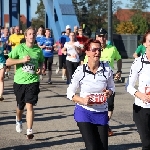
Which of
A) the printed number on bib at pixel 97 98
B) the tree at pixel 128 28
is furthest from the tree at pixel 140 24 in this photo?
the printed number on bib at pixel 97 98

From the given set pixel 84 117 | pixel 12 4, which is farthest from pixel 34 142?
pixel 12 4

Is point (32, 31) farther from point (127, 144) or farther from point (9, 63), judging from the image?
point (127, 144)

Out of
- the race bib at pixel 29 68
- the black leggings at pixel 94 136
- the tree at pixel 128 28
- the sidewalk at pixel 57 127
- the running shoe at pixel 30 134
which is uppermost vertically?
the tree at pixel 128 28

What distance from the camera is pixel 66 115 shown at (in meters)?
11.3

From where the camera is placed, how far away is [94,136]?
5.84 metres

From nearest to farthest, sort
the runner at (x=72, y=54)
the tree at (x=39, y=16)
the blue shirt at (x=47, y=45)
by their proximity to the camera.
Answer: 1. the runner at (x=72, y=54)
2. the blue shirt at (x=47, y=45)
3. the tree at (x=39, y=16)

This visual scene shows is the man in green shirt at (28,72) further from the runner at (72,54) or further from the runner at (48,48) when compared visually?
the runner at (48,48)

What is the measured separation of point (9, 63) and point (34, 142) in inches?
52.1

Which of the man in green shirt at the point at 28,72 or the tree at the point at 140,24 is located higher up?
the tree at the point at 140,24

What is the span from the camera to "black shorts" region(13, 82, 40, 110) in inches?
339

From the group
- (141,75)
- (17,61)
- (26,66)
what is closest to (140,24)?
(26,66)

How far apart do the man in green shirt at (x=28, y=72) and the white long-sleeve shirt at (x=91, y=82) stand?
101 inches

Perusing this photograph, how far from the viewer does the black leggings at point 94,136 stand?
19.0 feet

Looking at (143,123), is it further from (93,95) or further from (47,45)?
(47,45)
